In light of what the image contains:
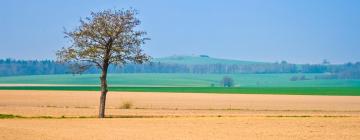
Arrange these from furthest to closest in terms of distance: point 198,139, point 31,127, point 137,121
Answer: point 137,121 → point 31,127 → point 198,139

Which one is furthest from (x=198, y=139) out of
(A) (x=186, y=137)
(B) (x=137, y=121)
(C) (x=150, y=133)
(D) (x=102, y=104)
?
(D) (x=102, y=104)

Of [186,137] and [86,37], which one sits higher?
[86,37]

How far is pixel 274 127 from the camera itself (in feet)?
127

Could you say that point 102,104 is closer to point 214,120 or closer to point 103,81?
point 103,81

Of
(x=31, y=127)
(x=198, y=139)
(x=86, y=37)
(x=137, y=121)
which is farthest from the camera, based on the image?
(x=86, y=37)

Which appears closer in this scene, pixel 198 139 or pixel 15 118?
pixel 198 139

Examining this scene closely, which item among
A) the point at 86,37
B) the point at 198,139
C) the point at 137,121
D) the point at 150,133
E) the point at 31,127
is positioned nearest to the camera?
the point at 198,139

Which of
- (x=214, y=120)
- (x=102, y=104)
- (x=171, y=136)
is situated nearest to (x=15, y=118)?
(x=102, y=104)

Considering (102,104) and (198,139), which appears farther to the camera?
(102,104)

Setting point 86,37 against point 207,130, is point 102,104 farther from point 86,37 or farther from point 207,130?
point 207,130

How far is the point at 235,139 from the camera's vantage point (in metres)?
31.5

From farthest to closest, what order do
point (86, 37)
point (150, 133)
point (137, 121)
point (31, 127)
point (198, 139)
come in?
1. point (86, 37)
2. point (137, 121)
3. point (31, 127)
4. point (150, 133)
5. point (198, 139)

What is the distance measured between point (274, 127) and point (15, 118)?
55.7 ft

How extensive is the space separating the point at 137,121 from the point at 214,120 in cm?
468
